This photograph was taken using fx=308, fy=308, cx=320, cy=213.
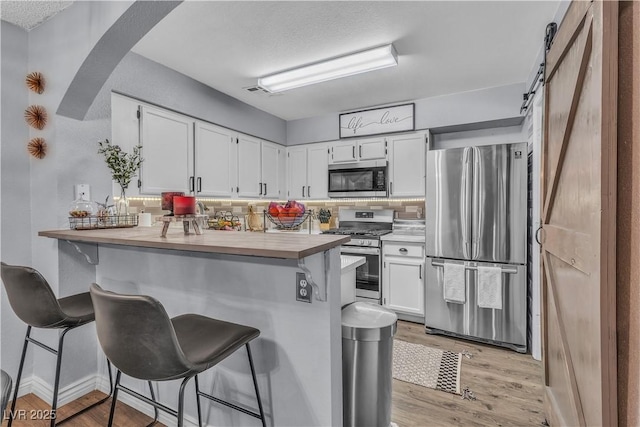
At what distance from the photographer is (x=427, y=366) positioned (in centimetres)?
247

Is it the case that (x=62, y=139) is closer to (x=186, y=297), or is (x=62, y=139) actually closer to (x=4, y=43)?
(x=4, y=43)

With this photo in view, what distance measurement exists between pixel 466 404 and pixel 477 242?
144cm

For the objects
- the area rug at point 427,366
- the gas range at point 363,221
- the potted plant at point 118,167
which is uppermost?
the potted plant at point 118,167

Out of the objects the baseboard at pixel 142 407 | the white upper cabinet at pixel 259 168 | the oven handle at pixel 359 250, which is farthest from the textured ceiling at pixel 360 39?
the baseboard at pixel 142 407

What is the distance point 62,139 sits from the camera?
1.96 metres

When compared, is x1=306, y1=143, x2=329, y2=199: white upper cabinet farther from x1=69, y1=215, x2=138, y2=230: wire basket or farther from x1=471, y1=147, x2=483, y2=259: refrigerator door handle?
x1=69, y1=215, x2=138, y2=230: wire basket

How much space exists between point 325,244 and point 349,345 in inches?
26.2

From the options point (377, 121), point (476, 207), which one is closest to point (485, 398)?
point (476, 207)

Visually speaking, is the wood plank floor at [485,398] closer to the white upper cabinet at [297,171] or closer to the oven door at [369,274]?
the oven door at [369,274]

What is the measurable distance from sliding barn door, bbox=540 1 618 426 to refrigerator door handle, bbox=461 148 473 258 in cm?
105

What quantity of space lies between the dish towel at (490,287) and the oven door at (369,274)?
1.08 meters

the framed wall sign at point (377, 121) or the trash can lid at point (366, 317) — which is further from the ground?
the framed wall sign at point (377, 121)

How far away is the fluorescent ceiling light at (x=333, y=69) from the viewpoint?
2473mm

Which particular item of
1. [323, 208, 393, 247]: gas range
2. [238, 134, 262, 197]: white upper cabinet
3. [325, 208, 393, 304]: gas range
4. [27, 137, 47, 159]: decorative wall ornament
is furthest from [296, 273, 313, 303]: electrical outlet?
[238, 134, 262, 197]: white upper cabinet
